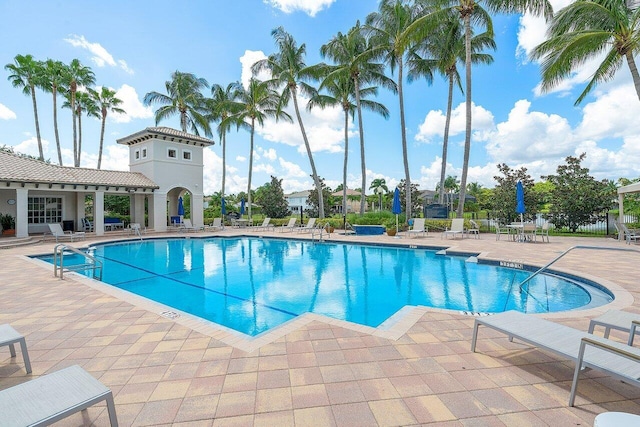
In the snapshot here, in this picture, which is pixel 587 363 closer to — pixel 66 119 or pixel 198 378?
pixel 198 378

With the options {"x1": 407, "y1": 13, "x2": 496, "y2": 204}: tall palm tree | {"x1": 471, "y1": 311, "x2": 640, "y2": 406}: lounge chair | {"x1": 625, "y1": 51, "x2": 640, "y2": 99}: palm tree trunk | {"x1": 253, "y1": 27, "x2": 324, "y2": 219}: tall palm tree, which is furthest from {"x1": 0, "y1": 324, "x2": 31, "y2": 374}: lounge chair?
{"x1": 253, "y1": 27, "x2": 324, "y2": 219}: tall palm tree

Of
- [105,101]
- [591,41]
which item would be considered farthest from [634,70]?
[105,101]

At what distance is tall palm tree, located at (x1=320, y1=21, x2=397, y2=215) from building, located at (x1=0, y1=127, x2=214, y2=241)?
36.3 ft

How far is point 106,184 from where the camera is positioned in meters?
17.6

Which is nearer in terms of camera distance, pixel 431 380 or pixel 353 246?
pixel 431 380

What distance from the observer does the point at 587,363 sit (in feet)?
A: 7.57

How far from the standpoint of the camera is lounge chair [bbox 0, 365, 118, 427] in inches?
69.3

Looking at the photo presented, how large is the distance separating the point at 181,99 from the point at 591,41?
2724 cm

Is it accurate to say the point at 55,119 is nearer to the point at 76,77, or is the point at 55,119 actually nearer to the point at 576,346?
the point at 76,77

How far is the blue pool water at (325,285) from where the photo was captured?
5.97 m

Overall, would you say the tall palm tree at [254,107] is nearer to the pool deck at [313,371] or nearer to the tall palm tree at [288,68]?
the tall palm tree at [288,68]

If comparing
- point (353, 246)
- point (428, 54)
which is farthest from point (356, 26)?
point (353, 246)

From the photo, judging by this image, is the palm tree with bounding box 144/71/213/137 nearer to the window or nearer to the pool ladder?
the window

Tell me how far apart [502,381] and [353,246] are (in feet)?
37.5
